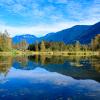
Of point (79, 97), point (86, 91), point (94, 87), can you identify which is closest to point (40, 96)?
point (79, 97)

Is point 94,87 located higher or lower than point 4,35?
lower

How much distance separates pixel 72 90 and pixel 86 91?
1550 millimetres

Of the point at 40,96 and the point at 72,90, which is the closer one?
the point at 40,96

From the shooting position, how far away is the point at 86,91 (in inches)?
1086

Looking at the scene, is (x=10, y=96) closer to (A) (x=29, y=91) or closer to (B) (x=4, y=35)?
(A) (x=29, y=91)

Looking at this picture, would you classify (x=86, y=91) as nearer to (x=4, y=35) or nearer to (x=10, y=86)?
(x=10, y=86)

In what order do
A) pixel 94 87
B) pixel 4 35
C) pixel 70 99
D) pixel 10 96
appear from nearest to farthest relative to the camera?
pixel 70 99 < pixel 10 96 < pixel 94 87 < pixel 4 35

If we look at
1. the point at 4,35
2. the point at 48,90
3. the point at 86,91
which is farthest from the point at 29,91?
the point at 4,35

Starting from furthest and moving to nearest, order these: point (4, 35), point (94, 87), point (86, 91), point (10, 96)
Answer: point (4, 35), point (94, 87), point (86, 91), point (10, 96)

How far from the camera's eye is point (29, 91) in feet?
90.8

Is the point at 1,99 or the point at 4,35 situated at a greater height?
the point at 4,35

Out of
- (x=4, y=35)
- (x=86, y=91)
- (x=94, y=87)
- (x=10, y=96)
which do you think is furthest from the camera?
(x=4, y=35)

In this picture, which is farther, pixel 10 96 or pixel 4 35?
pixel 4 35

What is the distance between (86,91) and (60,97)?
432cm
